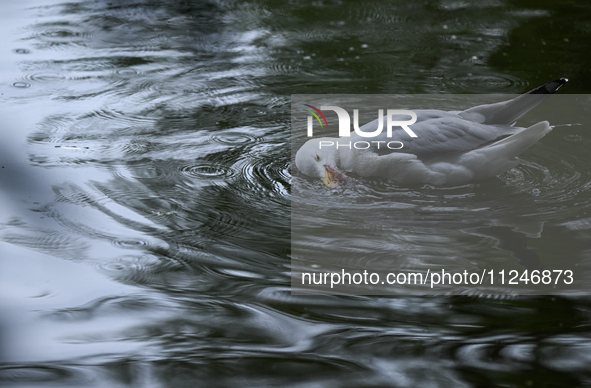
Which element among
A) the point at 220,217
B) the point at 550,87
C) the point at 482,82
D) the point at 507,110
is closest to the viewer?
the point at 220,217

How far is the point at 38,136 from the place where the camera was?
8.83ft

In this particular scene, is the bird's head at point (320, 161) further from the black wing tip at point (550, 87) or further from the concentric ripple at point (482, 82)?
the concentric ripple at point (482, 82)

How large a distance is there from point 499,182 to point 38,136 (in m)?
1.90

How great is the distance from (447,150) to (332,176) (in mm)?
445

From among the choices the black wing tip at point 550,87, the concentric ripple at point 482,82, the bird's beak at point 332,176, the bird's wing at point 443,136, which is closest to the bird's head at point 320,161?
the bird's beak at point 332,176

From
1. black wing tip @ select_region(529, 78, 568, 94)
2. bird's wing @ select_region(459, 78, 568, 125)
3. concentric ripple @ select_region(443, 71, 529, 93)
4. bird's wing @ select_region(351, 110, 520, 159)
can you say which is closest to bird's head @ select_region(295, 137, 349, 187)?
bird's wing @ select_region(351, 110, 520, 159)

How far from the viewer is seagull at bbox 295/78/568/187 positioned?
2.34 metres

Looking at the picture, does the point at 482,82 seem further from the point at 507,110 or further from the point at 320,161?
the point at 320,161

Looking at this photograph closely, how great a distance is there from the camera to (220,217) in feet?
6.86

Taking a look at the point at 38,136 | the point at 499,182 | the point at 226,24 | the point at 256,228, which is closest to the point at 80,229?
the point at 256,228

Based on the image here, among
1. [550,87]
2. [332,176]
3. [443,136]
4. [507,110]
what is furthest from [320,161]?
[550,87]

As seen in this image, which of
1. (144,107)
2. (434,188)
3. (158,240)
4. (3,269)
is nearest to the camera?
(3,269)

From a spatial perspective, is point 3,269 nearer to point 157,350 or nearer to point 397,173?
point 157,350

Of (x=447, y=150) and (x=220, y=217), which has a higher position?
(x=447, y=150)
